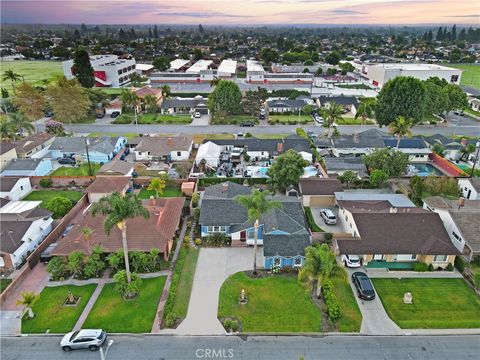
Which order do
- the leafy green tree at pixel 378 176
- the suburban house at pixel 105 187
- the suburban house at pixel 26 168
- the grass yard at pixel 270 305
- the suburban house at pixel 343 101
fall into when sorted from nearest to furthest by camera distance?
1. the grass yard at pixel 270 305
2. the suburban house at pixel 105 187
3. the leafy green tree at pixel 378 176
4. the suburban house at pixel 26 168
5. the suburban house at pixel 343 101

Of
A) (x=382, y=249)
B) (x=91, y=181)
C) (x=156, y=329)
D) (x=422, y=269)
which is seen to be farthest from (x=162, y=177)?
(x=422, y=269)

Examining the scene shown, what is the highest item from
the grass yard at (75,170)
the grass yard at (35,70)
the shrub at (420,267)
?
the grass yard at (35,70)

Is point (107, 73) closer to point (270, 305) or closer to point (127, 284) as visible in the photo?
point (127, 284)

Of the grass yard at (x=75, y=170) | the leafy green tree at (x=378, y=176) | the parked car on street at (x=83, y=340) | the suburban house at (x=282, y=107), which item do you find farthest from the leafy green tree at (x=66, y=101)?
the leafy green tree at (x=378, y=176)

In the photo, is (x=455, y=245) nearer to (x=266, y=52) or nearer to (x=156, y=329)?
(x=156, y=329)
